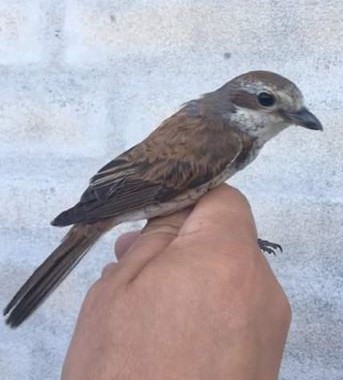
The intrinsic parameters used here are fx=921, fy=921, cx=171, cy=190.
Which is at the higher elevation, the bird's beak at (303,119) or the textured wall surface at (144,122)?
the bird's beak at (303,119)

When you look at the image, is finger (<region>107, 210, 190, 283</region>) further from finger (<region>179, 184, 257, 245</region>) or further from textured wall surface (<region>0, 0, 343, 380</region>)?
textured wall surface (<region>0, 0, 343, 380</region>)

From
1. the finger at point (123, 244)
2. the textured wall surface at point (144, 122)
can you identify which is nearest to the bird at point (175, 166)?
the finger at point (123, 244)

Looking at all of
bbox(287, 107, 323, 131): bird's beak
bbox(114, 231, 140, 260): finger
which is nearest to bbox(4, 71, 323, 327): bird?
bbox(287, 107, 323, 131): bird's beak

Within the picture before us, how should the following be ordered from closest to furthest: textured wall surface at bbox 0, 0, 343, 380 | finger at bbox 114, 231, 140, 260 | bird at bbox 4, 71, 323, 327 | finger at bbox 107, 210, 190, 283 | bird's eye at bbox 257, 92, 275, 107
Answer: finger at bbox 107, 210, 190, 283 < finger at bbox 114, 231, 140, 260 < bird at bbox 4, 71, 323, 327 < bird's eye at bbox 257, 92, 275, 107 < textured wall surface at bbox 0, 0, 343, 380

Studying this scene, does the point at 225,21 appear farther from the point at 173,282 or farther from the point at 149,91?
the point at 173,282

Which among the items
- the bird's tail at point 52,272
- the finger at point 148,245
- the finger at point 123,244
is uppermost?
the finger at point 148,245

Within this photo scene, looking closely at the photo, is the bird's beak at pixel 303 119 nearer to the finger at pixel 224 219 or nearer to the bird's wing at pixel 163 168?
the bird's wing at pixel 163 168

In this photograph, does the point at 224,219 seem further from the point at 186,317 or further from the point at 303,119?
the point at 303,119

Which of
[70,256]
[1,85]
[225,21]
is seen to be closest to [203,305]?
[70,256]
